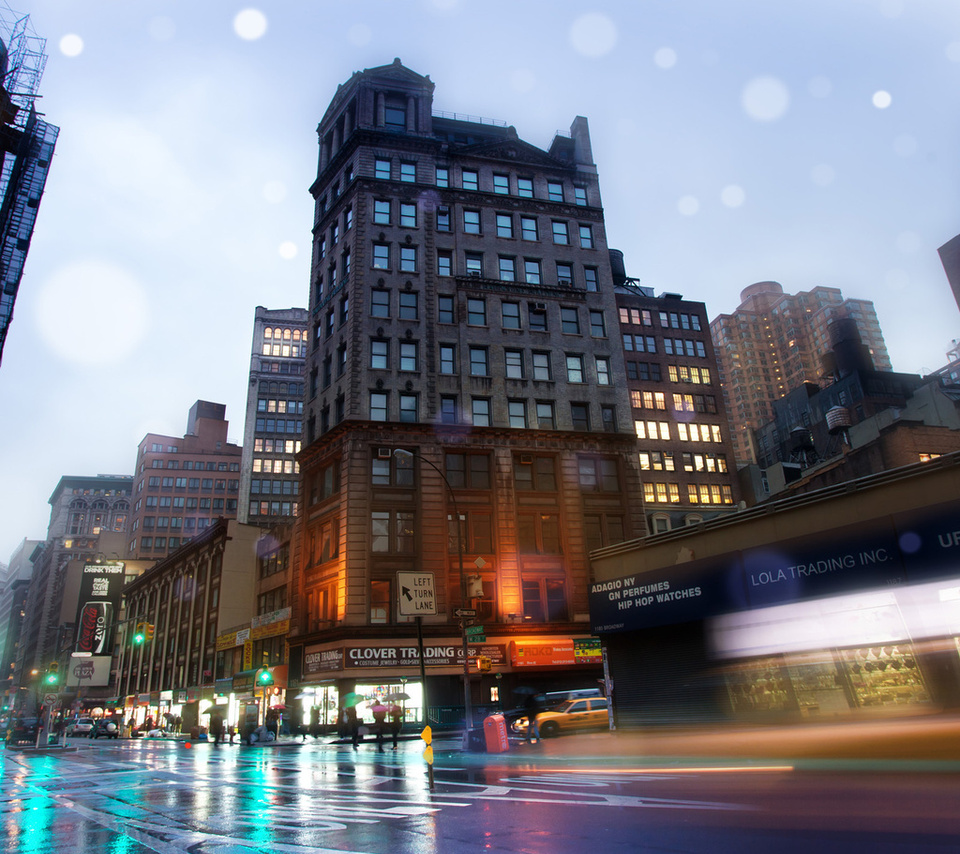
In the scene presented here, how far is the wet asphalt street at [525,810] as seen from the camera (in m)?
8.34

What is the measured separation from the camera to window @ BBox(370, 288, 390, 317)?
Answer: 4806 centimetres

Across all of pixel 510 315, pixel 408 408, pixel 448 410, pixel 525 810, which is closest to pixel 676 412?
pixel 510 315

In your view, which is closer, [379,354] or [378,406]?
[378,406]

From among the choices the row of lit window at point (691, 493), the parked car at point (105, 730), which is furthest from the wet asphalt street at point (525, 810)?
the parked car at point (105, 730)

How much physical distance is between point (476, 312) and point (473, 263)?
4.08 metres

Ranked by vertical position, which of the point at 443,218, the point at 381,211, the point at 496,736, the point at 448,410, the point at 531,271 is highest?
the point at 443,218

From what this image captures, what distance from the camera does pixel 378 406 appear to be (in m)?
45.8

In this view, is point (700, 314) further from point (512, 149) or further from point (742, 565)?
point (742, 565)

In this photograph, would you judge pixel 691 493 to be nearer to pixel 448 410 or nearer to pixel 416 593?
pixel 448 410

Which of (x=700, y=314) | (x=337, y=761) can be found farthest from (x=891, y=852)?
(x=700, y=314)

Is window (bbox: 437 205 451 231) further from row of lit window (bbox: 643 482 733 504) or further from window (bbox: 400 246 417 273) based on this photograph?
row of lit window (bbox: 643 482 733 504)

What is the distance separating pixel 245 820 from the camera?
11.7 meters

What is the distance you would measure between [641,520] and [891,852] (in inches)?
1606

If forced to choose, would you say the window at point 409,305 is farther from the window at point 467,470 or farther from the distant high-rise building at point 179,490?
the distant high-rise building at point 179,490
